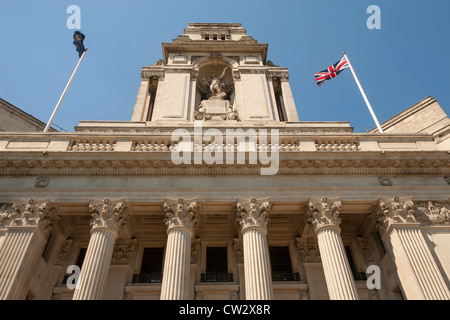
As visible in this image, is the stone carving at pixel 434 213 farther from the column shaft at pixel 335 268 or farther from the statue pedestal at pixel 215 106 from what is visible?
the statue pedestal at pixel 215 106

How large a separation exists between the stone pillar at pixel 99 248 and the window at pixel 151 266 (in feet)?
11.3

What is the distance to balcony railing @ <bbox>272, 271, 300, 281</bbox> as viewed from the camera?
59.2ft

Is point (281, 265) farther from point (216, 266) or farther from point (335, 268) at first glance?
point (335, 268)

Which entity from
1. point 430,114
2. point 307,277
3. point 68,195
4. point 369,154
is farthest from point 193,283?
point 430,114

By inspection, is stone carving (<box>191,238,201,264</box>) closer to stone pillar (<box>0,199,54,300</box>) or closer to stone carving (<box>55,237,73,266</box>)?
stone carving (<box>55,237,73,266</box>)

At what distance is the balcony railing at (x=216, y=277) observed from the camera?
17812mm

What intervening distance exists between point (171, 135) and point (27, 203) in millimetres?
7390

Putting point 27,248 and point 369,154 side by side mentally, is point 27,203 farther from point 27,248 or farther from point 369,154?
point 369,154

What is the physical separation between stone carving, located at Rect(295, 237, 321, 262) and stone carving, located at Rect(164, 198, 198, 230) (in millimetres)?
6222

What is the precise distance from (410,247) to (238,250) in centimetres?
807

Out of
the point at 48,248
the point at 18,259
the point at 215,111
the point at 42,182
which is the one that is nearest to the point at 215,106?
the point at 215,111

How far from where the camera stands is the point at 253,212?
1591 centimetres

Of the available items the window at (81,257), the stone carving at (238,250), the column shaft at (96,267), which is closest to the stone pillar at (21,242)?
the column shaft at (96,267)
